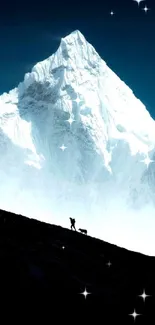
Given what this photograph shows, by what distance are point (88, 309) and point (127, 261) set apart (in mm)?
11122

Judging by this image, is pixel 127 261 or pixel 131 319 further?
pixel 127 261

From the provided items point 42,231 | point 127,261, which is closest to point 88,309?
point 127,261

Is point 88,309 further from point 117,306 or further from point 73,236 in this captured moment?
point 73,236

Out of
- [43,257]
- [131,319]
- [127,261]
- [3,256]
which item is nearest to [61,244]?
[127,261]

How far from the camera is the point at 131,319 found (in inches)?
652

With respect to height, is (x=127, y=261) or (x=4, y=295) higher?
(x=127, y=261)

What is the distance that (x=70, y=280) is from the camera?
19094 mm

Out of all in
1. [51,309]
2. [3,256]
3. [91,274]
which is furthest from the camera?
[91,274]

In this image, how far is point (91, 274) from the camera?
21672mm

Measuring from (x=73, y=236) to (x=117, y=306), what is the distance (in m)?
16.5

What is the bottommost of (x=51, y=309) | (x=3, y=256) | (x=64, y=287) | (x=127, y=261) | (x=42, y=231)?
(x=51, y=309)

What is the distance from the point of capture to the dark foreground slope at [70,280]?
15891mm

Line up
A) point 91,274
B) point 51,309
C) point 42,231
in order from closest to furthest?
1. point 51,309
2. point 91,274
3. point 42,231

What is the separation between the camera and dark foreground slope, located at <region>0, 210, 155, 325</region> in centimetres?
1589
